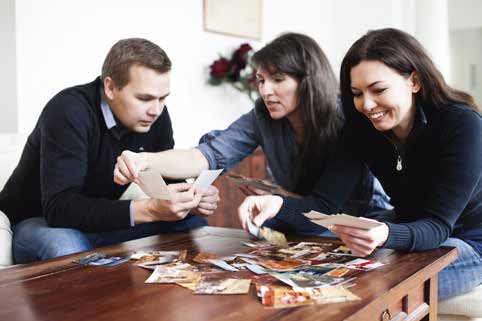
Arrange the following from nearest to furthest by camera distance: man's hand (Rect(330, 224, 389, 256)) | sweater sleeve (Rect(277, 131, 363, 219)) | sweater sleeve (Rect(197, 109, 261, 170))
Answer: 1. man's hand (Rect(330, 224, 389, 256))
2. sweater sleeve (Rect(277, 131, 363, 219))
3. sweater sleeve (Rect(197, 109, 261, 170))

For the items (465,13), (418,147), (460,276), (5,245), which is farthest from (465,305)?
(465,13)

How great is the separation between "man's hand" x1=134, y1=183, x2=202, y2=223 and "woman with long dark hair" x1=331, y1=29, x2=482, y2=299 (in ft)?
1.98

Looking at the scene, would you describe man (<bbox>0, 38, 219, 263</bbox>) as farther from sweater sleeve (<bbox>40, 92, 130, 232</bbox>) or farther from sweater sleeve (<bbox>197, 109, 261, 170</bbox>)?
sweater sleeve (<bbox>197, 109, 261, 170</bbox>)

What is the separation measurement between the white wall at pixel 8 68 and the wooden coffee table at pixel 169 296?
135cm

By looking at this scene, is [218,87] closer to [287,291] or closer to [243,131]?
[243,131]

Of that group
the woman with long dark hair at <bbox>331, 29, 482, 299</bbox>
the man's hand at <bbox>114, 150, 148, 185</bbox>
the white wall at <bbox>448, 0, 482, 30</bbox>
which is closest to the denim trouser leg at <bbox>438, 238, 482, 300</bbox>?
the woman with long dark hair at <bbox>331, 29, 482, 299</bbox>

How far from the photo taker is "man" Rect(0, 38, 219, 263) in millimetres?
2018

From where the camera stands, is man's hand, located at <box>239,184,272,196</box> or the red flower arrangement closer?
man's hand, located at <box>239,184,272,196</box>

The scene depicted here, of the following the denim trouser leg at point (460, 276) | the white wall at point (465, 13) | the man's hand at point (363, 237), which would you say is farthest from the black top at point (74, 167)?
the white wall at point (465, 13)

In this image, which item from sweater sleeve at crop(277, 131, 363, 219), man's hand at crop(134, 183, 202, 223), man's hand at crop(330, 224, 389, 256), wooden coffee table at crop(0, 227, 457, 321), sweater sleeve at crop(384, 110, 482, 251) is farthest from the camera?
sweater sleeve at crop(277, 131, 363, 219)

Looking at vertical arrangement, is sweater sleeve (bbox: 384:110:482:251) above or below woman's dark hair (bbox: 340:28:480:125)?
below

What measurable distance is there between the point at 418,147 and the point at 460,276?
43cm

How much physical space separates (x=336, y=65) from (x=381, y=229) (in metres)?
4.34

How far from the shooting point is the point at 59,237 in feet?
6.65
